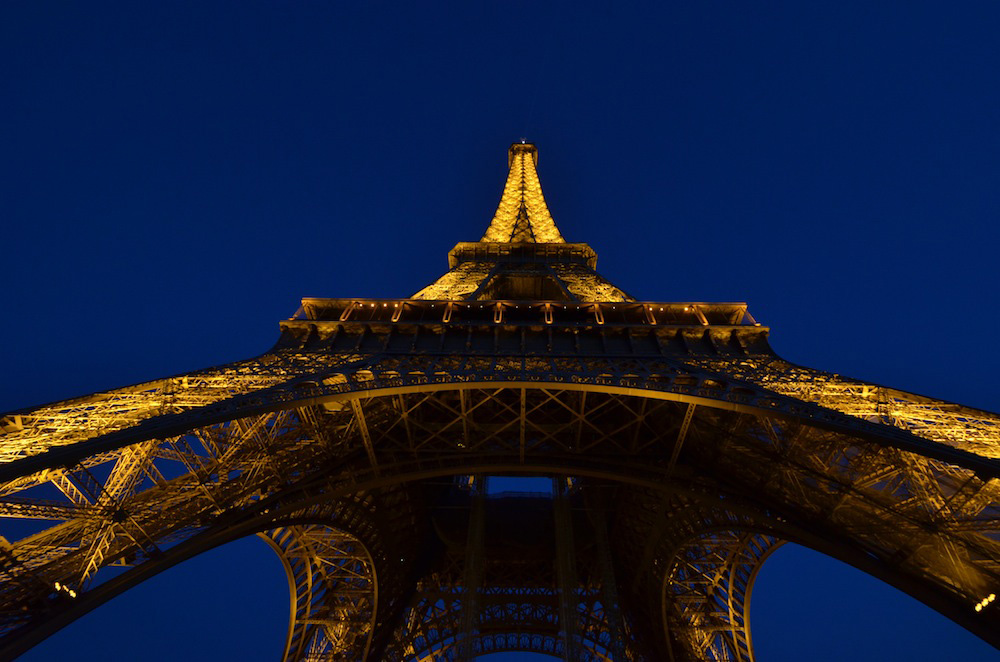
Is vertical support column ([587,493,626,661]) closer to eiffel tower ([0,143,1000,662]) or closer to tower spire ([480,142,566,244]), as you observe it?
eiffel tower ([0,143,1000,662])

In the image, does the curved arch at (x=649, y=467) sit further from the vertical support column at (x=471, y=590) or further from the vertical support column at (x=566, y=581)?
the vertical support column at (x=471, y=590)

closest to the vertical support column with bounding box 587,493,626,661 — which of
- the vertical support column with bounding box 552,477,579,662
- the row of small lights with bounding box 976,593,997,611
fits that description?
the vertical support column with bounding box 552,477,579,662

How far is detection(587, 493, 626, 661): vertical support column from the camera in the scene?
14.1 m

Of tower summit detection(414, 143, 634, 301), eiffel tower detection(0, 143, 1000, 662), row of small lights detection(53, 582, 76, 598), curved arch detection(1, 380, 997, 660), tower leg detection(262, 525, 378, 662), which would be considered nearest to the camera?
row of small lights detection(53, 582, 76, 598)

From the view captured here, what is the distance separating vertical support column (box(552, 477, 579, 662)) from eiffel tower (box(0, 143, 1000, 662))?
0.08 m

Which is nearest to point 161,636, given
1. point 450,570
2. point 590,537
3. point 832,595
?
point 450,570

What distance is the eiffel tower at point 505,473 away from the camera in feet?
32.8

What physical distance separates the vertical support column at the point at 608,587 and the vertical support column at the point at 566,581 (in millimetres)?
969

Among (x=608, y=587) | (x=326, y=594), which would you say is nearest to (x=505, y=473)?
(x=608, y=587)

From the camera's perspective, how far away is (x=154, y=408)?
11469 mm

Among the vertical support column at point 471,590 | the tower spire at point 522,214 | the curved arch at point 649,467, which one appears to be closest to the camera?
the curved arch at point 649,467

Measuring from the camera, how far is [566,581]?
15.6m

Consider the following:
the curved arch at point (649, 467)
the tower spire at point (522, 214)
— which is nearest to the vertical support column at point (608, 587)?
the curved arch at point (649, 467)

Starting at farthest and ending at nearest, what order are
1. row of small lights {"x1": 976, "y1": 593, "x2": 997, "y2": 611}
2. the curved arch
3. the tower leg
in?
the tower leg
the curved arch
row of small lights {"x1": 976, "y1": 593, "x2": 997, "y2": 611}
